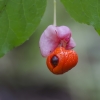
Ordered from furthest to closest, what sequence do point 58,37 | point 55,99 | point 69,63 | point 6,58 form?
1. point 6,58
2. point 55,99
3. point 58,37
4. point 69,63

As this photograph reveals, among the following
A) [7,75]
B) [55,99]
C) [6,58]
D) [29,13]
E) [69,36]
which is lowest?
[69,36]

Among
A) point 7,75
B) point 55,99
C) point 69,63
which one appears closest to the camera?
point 69,63

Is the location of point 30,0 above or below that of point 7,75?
below

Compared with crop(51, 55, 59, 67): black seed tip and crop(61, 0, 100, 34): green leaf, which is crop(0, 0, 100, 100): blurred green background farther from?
crop(51, 55, 59, 67): black seed tip

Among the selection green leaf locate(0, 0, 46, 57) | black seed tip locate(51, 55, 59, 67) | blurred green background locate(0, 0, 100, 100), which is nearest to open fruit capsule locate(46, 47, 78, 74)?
black seed tip locate(51, 55, 59, 67)

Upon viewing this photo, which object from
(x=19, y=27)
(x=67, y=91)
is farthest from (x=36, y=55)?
(x=19, y=27)

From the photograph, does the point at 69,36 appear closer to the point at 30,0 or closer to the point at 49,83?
the point at 30,0

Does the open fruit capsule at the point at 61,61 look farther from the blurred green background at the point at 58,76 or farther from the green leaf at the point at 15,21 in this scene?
the blurred green background at the point at 58,76
